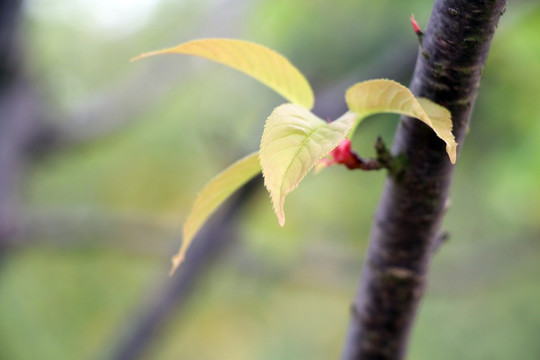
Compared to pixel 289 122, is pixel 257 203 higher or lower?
lower

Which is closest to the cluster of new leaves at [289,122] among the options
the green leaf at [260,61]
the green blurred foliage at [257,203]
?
the green leaf at [260,61]

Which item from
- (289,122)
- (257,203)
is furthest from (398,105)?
(257,203)

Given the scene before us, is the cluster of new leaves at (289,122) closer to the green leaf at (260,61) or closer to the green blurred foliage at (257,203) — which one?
the green leaf at (260,61)

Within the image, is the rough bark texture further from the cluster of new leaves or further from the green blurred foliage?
the green blurred foliage

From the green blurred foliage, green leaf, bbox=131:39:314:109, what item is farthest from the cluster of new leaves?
the green blurred foliage

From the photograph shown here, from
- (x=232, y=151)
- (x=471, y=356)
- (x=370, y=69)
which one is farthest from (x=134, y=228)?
(x=471, y=356)

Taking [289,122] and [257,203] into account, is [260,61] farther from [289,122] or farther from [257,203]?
[257,203]
